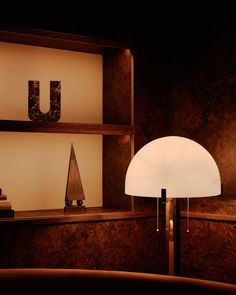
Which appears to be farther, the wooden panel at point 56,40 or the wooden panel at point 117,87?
the wooden panel at point 117,87

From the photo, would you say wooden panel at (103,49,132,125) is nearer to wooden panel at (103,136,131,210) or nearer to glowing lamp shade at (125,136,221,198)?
wooden panel at (103,136,131,210)

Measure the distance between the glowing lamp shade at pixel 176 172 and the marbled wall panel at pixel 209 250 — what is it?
0.74m

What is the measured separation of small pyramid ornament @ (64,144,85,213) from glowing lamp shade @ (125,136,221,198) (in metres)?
0.74

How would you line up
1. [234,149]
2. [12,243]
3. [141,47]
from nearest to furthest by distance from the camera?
1. [12,243]
2. [234,149]
3. [141,47]

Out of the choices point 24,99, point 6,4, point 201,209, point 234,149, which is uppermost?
point 6,4

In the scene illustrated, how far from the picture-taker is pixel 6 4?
2.51 metres

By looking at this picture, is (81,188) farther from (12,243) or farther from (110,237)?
(12,243)

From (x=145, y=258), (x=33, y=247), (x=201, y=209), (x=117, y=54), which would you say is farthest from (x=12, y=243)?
(x=117, y=54)

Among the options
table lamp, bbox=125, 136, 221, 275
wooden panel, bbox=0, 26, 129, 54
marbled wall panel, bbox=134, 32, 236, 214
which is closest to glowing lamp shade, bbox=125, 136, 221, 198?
table lamp, bbox=125, 136, 221, 275

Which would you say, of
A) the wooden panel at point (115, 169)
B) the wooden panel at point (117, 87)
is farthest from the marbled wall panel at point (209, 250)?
the wooden panel at point (117, 87)

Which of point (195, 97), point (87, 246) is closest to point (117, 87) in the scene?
point (195, 97)

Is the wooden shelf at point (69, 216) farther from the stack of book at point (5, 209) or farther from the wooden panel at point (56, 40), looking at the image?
the wooden panel at point (56, 40)

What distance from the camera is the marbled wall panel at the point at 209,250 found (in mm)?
2691

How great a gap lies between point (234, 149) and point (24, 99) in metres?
1.22
